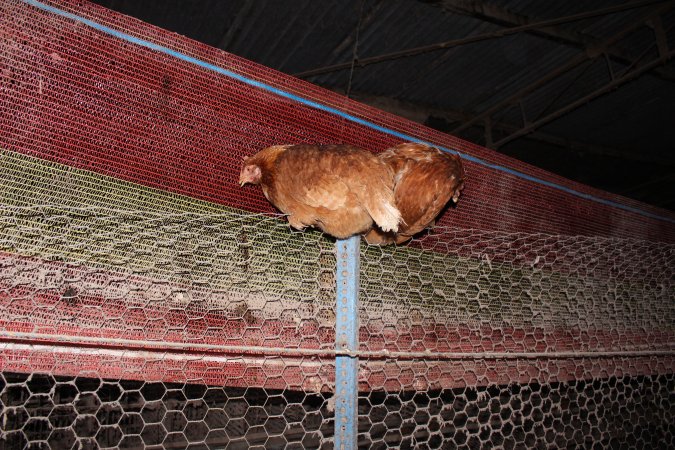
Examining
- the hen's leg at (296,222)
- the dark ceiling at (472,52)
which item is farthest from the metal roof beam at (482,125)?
the hen's leg at (296,222)

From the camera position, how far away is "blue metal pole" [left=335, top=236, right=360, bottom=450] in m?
1.33

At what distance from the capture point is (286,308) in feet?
5.10

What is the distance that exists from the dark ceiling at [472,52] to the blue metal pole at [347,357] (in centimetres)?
189

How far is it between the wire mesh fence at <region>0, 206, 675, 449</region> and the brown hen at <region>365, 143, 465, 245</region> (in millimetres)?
255

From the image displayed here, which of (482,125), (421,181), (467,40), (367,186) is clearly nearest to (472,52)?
(467,40)

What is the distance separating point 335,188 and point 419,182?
1.25ft

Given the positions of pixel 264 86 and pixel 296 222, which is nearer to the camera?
pixel 296 222

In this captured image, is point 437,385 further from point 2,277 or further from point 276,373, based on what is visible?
point 2,277

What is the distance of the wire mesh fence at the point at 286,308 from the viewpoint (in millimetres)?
1191

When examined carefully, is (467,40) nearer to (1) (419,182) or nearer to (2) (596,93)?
(2) (596,93)

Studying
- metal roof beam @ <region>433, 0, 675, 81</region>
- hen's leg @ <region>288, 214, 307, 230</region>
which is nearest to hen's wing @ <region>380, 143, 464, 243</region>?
hen's leg @ <region>288, 214, 307, 230</region>

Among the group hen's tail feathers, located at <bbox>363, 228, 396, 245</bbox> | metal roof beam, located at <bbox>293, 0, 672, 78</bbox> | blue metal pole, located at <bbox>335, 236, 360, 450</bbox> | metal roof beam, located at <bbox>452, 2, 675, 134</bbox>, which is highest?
metal roof beam, located at <bbox>452, 2, 675, 134</bbox>

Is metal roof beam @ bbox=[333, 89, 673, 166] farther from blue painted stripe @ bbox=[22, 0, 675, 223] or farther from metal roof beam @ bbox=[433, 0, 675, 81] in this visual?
blue painted stripe @ bbox=[22, 0, 675, 223]

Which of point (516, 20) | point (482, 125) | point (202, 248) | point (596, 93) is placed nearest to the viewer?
point (202, 248)
